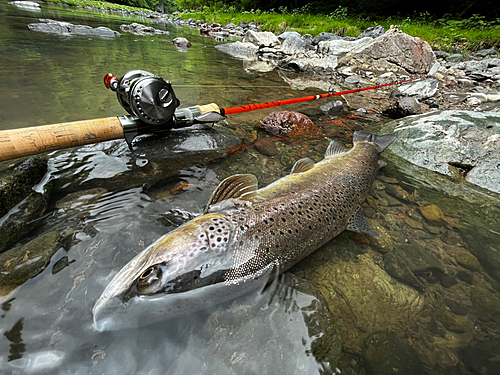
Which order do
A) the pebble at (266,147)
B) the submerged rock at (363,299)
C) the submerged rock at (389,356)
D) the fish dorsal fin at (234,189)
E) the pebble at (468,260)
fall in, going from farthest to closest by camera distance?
the pebble at (266,147) < the pebble at (468,260) < the fish dorsal fin at (234,189) < the submerged rock at (363,299) < the submerged rock at (389,356)

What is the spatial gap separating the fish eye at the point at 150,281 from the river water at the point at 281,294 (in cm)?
28

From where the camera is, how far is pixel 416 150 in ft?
14.5

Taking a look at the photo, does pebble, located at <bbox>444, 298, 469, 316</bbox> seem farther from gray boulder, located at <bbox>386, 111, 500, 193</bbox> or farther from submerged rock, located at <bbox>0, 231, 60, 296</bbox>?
submerged rock, located at <bbox>0, 231, 60, 296</bbox>

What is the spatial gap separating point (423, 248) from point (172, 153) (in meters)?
3.25

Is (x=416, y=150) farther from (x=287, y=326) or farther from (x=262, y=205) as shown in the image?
(x=287, y=326)

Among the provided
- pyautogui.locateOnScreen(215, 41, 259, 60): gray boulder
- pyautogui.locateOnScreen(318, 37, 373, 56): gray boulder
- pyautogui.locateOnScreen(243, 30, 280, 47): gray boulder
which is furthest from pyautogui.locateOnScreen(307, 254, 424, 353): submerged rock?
pyautogui.locateOnScreen(243, 30, 280, 47): gray boulder

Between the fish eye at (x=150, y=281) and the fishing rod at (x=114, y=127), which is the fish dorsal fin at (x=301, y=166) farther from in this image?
the fish eye at (x=150, y=281)

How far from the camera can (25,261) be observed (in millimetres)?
1934

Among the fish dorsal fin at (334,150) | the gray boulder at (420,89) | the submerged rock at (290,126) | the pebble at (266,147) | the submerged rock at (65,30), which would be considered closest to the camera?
the fish dorsal fin at (334,150)

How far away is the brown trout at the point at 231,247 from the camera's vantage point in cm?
176

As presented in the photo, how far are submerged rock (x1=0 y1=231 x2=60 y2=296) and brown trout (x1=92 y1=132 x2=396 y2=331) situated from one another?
637 millimetres

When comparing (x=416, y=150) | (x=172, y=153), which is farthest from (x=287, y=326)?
(x=416, y=150)

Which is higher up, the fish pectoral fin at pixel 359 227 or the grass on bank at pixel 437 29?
the grass on bank at pixel 437 29

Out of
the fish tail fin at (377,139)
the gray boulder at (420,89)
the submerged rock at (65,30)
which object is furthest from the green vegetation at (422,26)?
the submerged rock at (65,30)
